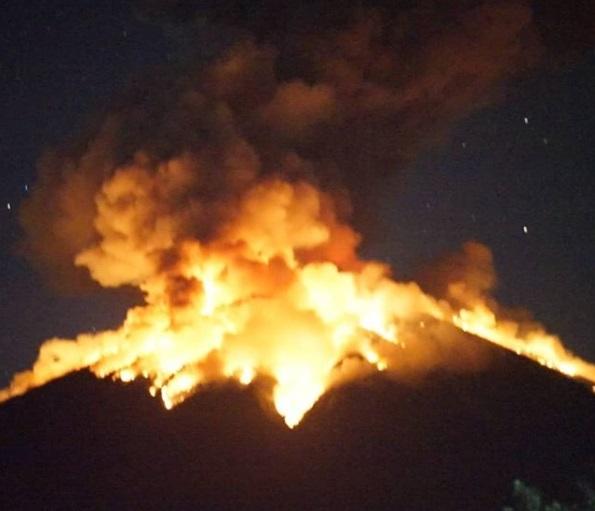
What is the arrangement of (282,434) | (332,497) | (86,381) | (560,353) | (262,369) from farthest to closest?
(560,353) → (86,381) → (262,369) → (282,434) → (332,497)

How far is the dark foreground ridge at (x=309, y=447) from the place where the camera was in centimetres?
3575

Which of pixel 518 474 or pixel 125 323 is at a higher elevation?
pixel 125 323

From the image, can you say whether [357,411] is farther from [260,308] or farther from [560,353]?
[560,353]

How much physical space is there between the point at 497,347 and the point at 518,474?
8566 millimetres

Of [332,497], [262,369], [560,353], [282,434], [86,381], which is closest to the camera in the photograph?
[332,497]

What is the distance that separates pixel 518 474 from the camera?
122ft

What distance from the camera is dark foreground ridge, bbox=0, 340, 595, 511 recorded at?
117 ft

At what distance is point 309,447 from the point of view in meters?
37.2

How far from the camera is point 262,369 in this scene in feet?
132

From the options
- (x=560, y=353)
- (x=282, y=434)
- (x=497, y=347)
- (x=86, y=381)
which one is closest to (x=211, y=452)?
(x=282, y=434)

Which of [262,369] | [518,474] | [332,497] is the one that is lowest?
[518,474]

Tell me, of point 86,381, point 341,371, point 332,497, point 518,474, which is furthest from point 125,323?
point 518,474

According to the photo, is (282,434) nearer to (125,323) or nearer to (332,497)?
(332,497)

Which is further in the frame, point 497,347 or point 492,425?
point 497,347
